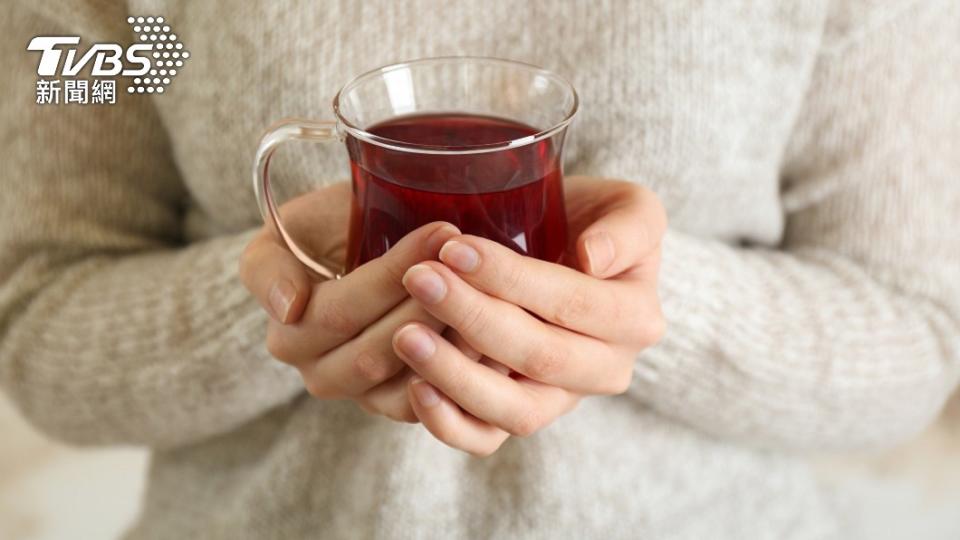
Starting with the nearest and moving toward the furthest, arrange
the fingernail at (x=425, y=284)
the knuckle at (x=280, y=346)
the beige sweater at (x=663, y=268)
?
the fingernail at (x=425, y=284), the knuckle at (x=280, y=346), the beige sweater at (x=663, y=268)

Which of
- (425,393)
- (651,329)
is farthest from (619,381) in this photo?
(425,393)

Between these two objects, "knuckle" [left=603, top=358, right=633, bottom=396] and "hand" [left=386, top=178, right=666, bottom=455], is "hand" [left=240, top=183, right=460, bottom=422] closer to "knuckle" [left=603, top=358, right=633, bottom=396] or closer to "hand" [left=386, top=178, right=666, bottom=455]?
"hand" [left=386, top=178, right=666, bottom=455]

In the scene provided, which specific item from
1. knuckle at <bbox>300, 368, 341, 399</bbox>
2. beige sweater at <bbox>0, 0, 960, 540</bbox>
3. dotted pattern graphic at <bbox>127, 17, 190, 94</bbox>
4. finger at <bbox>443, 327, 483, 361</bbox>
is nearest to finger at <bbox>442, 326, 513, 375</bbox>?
finger at <bbox>443, 327, 483, 361</bbox>

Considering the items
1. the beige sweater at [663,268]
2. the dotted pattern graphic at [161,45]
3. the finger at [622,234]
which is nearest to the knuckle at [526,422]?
the finger at [622,234]

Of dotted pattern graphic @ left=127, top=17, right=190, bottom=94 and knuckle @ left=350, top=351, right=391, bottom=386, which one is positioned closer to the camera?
knuckle @ left=350, top=351, right=391, bottom=386

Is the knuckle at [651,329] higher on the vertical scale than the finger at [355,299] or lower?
lower

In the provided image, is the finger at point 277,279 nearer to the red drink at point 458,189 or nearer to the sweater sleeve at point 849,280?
the red drink at point 458,189

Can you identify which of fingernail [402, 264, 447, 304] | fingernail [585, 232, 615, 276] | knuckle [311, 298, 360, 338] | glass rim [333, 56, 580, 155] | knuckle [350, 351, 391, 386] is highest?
glass rim [333, 56, 580, 155]

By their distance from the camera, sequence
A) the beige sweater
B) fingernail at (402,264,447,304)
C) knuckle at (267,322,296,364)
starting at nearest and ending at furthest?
fingernail at (402,264,447,304), knuckle at (267,322,296,364), the beige sweater

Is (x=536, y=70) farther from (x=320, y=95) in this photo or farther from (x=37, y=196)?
(x=37, y=196)
